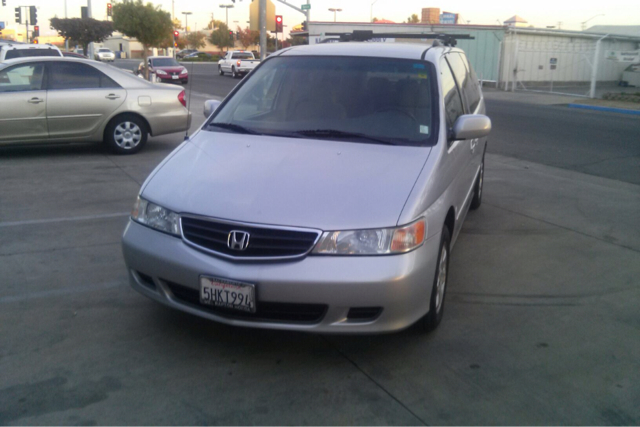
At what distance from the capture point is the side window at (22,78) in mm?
9172

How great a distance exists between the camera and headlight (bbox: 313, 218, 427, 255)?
338cm

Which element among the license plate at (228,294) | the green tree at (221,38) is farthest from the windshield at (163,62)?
the green tree at (221,38)

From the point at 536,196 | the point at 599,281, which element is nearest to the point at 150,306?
the point at 599,281

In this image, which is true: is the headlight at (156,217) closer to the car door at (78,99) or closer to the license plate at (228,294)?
the license plate at (228,294)

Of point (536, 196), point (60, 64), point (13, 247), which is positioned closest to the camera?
point (13, 247)

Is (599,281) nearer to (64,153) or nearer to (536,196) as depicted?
(536,196)

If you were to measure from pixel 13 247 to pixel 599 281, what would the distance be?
16.1 ft

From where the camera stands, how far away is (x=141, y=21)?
3444cm

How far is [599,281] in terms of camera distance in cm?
511

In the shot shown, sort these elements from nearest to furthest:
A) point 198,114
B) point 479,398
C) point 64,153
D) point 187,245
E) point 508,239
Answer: point 479,398 < point 187,245 < point 508,239 < point 64,153 < point 198,114

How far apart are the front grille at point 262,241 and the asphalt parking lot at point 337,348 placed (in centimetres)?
68

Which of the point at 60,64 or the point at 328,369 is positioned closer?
the point at 328,369

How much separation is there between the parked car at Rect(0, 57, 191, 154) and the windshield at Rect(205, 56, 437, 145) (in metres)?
5.25

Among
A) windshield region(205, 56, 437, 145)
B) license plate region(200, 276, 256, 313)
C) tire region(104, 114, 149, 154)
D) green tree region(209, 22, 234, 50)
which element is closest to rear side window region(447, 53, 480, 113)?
windshield region(205, 56, 437, 145)
